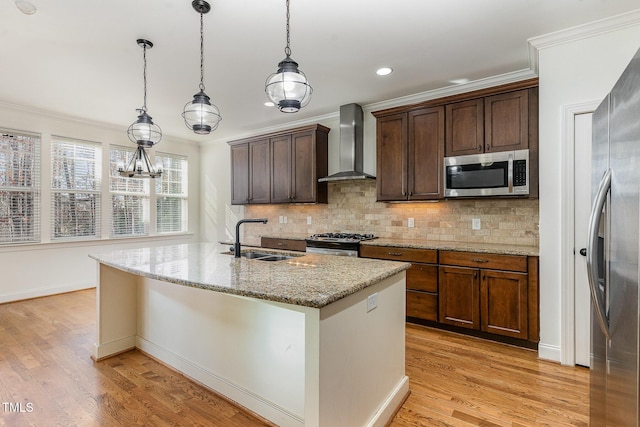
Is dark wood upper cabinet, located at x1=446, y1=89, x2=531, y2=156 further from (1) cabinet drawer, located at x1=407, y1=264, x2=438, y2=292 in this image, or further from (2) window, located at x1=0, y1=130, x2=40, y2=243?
(2) window, located at x1=0, y1=130, x2=40, y2=243

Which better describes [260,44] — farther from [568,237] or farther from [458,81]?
[568,237]

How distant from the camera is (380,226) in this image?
4.30 metres

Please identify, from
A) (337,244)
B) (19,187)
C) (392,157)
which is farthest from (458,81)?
(19,187)

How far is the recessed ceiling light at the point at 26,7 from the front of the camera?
84.1 inches

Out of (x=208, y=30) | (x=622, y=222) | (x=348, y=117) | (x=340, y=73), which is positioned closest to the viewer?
(x=622, y=222)

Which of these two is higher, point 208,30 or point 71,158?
point 208,30

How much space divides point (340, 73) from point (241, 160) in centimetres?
264

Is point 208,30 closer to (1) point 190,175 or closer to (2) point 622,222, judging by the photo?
(2) point 622,222

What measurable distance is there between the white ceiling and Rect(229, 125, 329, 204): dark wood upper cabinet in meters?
0.80

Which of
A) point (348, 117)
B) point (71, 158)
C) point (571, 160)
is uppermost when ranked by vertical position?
point (348, 117)

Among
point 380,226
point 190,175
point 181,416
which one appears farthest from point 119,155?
point 181,416

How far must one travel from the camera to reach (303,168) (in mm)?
4621

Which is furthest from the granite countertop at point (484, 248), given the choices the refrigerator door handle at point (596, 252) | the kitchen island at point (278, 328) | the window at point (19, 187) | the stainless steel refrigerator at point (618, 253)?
the window at point (19, 187)

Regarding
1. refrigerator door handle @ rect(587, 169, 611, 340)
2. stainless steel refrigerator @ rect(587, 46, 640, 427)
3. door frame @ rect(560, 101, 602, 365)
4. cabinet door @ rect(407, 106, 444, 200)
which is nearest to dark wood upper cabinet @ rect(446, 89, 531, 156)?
cabinet door @ rect(407, 106, 444, 200)
